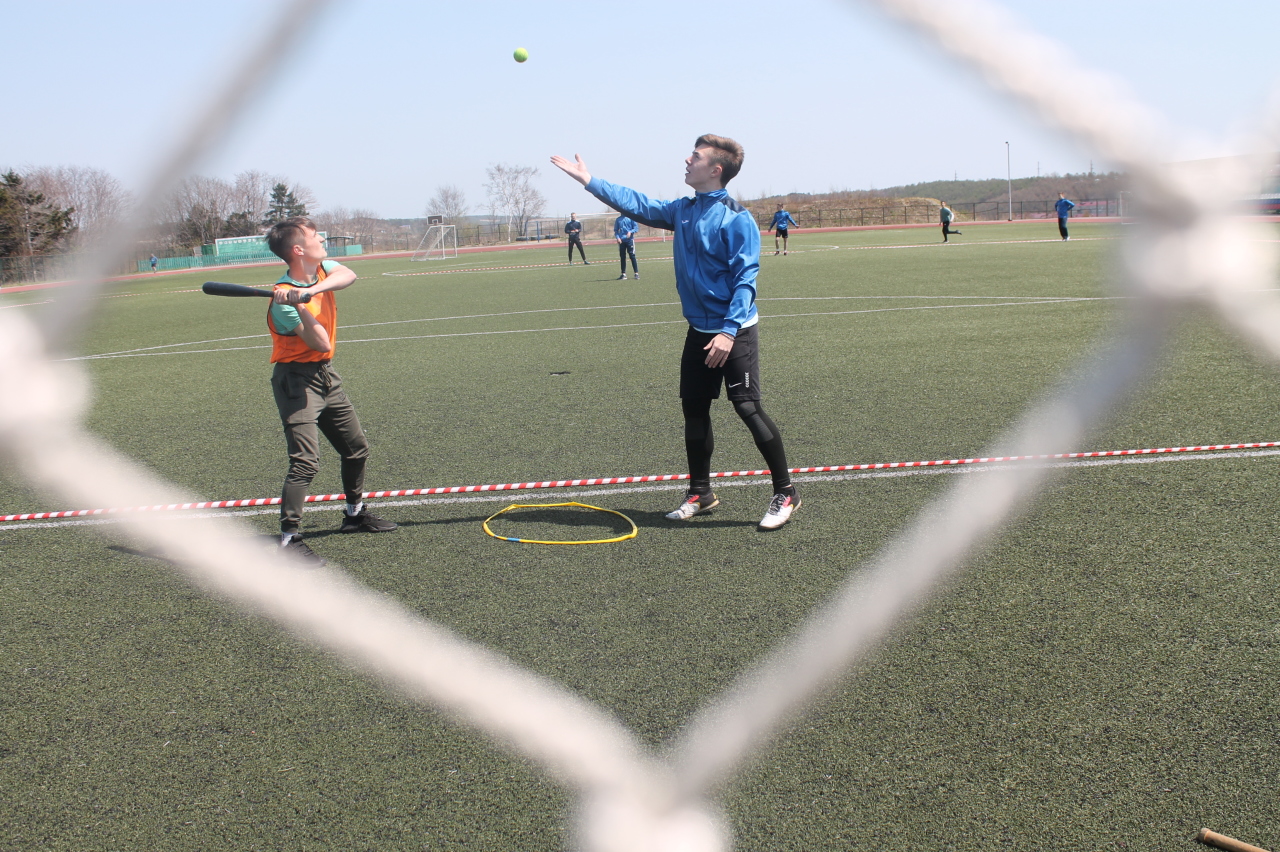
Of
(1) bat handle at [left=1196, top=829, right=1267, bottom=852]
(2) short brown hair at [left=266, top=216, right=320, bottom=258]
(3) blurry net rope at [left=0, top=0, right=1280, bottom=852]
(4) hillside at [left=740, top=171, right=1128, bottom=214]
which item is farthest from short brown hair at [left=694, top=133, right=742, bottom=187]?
(4) hillside at [left=740, top=171, right=1128, bottom=214]

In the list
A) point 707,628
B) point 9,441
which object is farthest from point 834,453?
point 9,441

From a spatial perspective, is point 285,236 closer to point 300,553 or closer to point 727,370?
point 300,553

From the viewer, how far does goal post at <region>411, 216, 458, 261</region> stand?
5378cm

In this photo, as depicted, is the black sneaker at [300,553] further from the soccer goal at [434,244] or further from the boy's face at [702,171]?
the soccer goal at [434,244]

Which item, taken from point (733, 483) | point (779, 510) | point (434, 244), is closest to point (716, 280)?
point (779, 510)

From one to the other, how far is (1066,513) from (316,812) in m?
3.84

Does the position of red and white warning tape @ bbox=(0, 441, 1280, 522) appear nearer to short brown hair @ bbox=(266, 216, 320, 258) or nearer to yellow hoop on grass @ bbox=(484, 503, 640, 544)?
yellow hoop on grass @ bbox=(484, 503, 640, 544)

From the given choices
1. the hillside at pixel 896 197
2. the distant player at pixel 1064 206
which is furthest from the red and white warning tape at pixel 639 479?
the hillside at pixel 896 197

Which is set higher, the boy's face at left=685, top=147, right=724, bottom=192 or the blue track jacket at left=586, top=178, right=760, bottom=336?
the boy's face at left=685, top=147, right=724, bottom=192

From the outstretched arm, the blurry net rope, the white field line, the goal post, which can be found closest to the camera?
the blurry net rope

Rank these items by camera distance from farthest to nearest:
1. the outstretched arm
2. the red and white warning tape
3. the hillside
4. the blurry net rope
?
the hillside → the red and white warning tape → the outstretched arm → the blurry net rope

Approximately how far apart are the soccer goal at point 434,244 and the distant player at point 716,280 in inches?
1957

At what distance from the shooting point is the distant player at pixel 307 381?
4570mm

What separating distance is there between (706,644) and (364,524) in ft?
7.74
